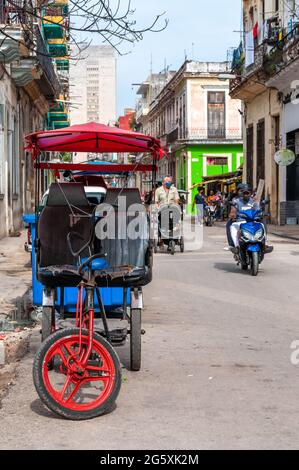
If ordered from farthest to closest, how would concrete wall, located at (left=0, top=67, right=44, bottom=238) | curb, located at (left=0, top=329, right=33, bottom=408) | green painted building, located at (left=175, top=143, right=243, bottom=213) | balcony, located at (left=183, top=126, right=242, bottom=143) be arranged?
green painted building, located at (left=175, top=143, right=243, bottom=213)
balcony, located at (left=183, top=126, right=242, bottom=143)
concrete wall, located at (left=0, top=67, right=44, bottom=238)
curb, located at (left=0, top=329, right=33, bottom=408)

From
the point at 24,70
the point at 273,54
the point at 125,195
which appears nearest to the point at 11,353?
the point at 125,195

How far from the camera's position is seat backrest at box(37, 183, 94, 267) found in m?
6.33

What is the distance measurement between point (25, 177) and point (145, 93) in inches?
2348

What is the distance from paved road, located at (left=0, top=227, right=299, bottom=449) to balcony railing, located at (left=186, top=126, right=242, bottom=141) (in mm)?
42148

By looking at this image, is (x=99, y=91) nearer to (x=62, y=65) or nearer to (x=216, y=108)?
(x=216, y=108)

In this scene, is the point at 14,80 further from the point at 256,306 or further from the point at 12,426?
the point at 12,426

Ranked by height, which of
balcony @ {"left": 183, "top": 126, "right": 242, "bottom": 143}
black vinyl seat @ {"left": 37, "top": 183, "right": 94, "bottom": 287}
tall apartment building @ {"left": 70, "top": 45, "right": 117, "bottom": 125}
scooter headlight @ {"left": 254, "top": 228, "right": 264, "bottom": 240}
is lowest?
scooter headlight @ {"left": 254, "top": 228, "right": 264, "bottom": 240}

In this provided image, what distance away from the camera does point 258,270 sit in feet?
43.5

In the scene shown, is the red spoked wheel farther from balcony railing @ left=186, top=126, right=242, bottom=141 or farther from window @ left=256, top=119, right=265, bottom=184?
balcony railing @ left=186, top=126, right=242, bottom=141

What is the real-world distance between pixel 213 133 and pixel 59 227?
46.3 meters

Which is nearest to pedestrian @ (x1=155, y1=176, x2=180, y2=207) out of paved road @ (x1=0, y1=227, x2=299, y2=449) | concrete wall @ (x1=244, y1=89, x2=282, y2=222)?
paved road @ (x1=0, y1=227, x2=299, y2=449)

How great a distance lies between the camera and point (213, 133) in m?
51.8

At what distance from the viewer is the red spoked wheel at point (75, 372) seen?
15.4 ft

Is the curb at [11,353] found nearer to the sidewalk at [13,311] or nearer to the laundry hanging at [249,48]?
the sidewalk at [13,311]
